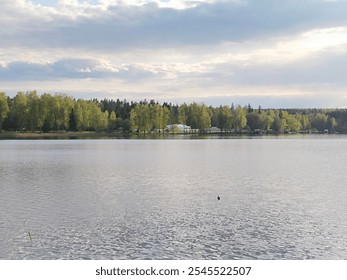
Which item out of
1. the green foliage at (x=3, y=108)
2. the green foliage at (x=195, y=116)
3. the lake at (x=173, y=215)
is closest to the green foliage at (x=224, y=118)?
the green foliage at (x=195, y=116)

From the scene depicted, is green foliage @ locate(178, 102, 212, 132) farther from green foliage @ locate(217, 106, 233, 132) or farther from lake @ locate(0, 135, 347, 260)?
lake @ locate(0, 135, 347, 260)

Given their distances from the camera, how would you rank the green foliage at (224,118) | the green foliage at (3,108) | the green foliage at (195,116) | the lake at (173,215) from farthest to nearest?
1. the green foliage at (224,118)
2. the green foliage at (195,116)
3. the green foliage at (3,108)
4. the lake at (173,215)

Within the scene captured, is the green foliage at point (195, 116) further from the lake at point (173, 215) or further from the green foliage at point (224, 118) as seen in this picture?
the lake at point (173, 215)

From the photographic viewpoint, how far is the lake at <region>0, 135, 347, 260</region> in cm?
1722

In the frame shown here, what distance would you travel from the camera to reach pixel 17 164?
4944cm

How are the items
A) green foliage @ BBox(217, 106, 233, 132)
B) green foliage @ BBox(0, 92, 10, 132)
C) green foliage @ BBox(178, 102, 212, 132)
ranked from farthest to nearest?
1. green foliage @ BBox(217, 106, 233, 132)
2. green foliage @ BBox(178, 102, 212, 132)
3. green foliage @ BBox(0, 92, 10, 132)

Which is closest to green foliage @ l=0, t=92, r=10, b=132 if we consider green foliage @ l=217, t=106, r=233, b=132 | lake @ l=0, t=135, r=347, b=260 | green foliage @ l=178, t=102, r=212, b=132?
green foliage @ l=178, t=102, r=212, b=132

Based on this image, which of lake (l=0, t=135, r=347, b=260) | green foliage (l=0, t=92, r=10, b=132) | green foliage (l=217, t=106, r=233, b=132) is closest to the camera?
lake (l=0, t=135, r=347, b=260)

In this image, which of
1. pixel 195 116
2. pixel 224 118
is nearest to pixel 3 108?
pixel 195 116

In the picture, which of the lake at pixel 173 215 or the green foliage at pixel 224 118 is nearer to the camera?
the lake at pixel 173 215

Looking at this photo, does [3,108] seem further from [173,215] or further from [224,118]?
[173,215]

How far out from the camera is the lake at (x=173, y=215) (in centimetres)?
1722

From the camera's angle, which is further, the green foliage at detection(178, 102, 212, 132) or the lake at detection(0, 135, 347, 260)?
the green foliage at detection(178, 102, 212, 132)
